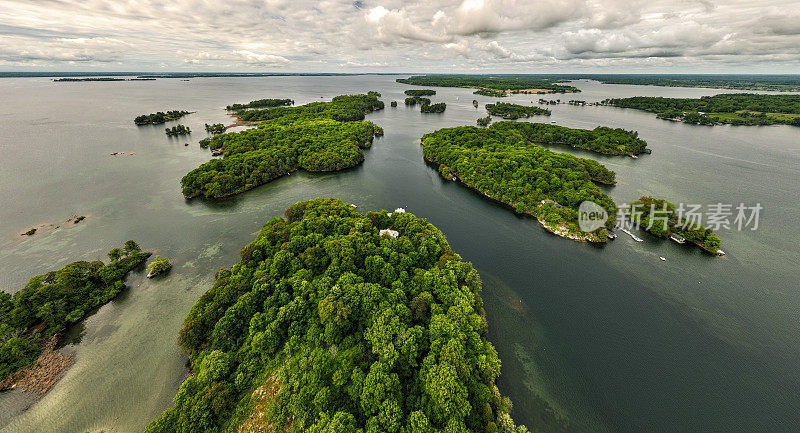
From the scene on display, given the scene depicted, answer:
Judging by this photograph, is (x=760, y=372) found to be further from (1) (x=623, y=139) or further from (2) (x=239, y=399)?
(1) (x=623, y=139)

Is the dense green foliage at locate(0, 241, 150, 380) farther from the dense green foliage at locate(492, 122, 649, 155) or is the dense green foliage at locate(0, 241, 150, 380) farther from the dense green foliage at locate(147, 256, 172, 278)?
the dense green foliage at locate(492, 122, 649, 155)

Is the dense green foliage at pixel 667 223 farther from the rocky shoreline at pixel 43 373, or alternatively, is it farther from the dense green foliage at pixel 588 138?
the rocky shoreline at pixel 43 373

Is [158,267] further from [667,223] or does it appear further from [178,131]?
[178,131]

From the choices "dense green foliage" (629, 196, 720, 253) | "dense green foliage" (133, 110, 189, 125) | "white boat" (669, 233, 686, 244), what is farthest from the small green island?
"white boat" (669, 233, 686, 244)

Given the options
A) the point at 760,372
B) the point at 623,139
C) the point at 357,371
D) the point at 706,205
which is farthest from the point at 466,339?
the point at 623,139

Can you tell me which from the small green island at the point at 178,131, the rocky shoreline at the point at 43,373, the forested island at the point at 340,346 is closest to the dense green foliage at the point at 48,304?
the rocky shoreline at the point at 43,373
